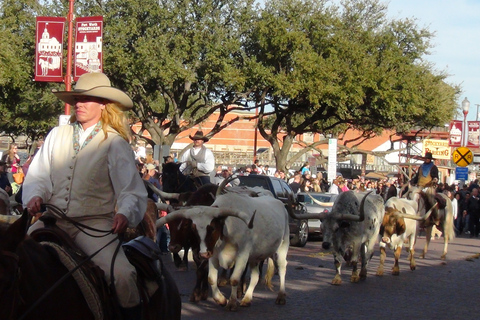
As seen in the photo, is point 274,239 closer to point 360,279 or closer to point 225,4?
point 360,279

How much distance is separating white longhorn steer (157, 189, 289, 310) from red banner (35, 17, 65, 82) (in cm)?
1063

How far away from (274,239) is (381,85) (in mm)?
31155

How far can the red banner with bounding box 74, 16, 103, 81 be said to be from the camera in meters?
19.3

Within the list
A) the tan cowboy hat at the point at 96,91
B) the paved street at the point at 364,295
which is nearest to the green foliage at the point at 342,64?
the paved street at the point at 364,295

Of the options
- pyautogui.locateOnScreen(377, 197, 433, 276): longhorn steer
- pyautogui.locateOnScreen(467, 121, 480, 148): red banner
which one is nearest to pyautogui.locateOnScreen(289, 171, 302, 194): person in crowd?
pyautogui.locateOnScreen(377, 197, 433, 276): longhorn steer

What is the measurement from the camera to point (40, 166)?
4.71 metres

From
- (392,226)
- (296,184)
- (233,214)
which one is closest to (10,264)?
(233,214)

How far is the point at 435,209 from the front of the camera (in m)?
18.4

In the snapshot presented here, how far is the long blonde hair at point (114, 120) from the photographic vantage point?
4.76 metres

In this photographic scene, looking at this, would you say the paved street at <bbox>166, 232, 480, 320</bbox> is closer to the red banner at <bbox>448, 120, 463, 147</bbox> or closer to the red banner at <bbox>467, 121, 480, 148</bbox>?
the red banner at <bbox>448, 120, 463, 147</bbox>

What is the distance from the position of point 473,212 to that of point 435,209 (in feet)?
41.8

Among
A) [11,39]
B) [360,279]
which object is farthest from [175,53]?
[360,279]

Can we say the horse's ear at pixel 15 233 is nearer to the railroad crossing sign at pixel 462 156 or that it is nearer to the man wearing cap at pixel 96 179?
the man wearing cap at pixel 96 179

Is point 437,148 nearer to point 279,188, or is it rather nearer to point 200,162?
point 279,188
